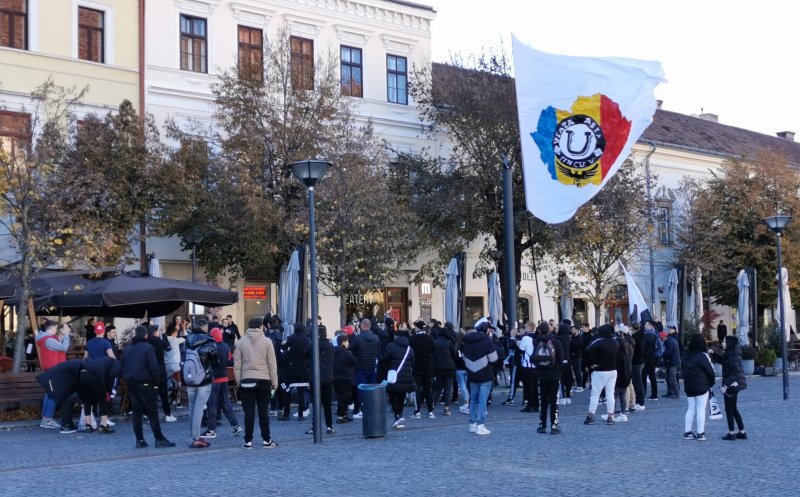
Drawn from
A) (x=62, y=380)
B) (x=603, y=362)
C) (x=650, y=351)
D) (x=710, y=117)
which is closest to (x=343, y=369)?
(x=603, y=362)

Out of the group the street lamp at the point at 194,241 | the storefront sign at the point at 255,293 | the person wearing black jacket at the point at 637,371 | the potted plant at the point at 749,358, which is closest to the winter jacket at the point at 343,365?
the person wearing black jacket at the point at 637,371

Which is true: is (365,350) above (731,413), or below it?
above

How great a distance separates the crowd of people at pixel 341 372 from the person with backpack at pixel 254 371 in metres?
0.01

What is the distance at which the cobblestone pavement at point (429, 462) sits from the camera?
426 inches

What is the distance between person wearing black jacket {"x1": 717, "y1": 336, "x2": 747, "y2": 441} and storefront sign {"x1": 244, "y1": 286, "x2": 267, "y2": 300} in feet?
65.9

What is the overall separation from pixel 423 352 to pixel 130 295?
19.3 ft

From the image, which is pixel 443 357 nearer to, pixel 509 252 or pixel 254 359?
pixel 509 252

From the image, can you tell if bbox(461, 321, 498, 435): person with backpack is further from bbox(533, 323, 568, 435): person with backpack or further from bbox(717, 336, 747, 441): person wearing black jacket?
bbox(717, 336, 747, 441): person wearing black jacket

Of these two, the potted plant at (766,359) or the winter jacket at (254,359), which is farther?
the potted plant at (766,359)

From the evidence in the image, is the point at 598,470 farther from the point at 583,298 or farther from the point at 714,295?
the point at 714,295

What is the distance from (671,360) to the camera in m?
22.5

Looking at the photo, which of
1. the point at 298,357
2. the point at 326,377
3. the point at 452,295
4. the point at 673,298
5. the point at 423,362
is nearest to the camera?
the point at 326,377

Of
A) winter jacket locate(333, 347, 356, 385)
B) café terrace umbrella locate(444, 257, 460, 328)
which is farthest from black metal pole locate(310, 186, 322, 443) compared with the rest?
café terrace umbrella locate(444, 257, 460, 328)

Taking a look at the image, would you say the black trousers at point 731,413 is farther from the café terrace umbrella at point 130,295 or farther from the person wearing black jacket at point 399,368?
the café terrace umbrella at point 130,295
